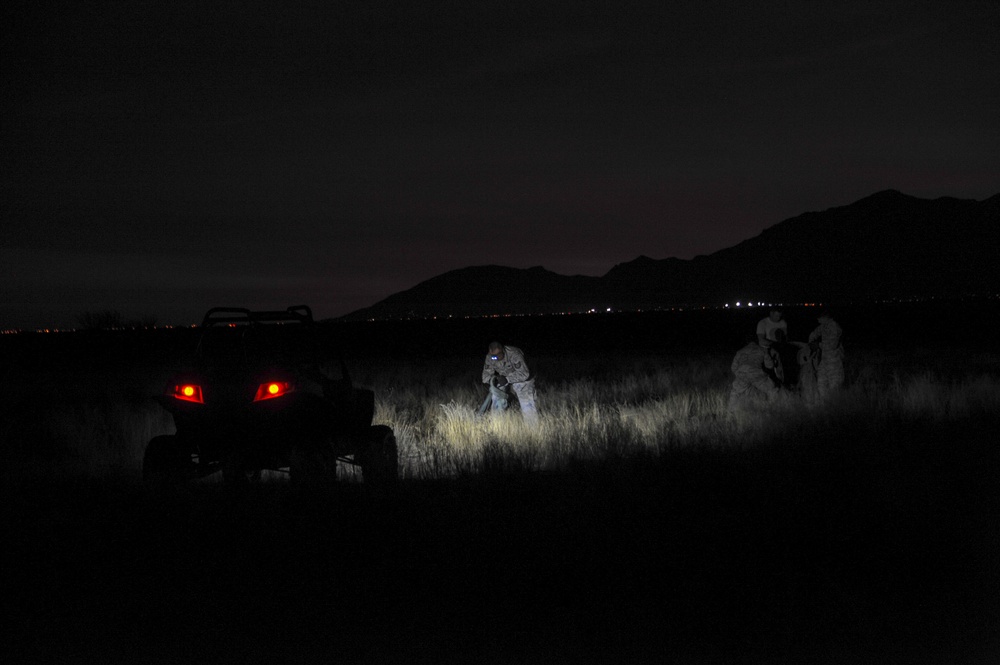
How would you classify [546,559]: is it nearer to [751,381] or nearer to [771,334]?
[751,381]

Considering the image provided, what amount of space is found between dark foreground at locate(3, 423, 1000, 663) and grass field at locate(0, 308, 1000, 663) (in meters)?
0.02

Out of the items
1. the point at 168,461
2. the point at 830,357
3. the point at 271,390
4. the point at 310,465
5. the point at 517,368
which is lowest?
the point at 830,357

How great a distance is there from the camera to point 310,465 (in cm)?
791

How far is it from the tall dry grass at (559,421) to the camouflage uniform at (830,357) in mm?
375

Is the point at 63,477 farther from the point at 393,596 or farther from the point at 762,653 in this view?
the point at 762,653

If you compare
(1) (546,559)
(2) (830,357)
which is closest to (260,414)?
(1) (546,559)

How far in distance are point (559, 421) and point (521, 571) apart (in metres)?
8.19

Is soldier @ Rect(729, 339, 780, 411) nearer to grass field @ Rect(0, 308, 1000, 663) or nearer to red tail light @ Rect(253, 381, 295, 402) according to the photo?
grass field @ Rect(0, 308, 1000, 663)

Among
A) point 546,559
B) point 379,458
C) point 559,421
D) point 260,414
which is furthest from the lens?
point 559,421

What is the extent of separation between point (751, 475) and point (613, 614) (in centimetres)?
367

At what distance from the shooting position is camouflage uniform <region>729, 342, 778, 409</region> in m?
14.1

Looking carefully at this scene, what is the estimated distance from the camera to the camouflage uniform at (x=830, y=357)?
15.0 metres

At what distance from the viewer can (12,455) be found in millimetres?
12273

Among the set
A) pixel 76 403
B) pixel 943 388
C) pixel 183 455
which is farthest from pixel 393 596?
pixel 76 403
